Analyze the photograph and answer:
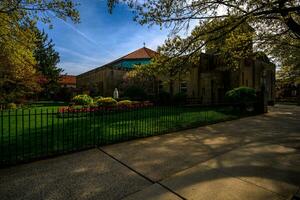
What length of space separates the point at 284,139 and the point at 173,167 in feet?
17.0

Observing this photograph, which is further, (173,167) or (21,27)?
(21,27)

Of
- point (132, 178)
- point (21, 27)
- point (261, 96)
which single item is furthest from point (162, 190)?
point (261, 96)

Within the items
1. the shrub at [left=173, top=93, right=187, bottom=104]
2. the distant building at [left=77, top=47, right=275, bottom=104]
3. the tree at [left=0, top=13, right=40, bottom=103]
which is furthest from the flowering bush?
the shrub at [left=173, top=93, right=187, bottom=104]

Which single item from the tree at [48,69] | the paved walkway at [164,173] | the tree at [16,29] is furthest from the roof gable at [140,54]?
the paved walkway at [164,173]

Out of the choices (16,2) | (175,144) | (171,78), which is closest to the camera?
(175,144)

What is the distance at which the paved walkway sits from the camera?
3.54m

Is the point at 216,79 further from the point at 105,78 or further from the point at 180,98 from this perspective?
the point at 105,78

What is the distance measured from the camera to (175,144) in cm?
674

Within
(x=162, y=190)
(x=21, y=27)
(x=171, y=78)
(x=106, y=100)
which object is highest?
(x=21, y=27)

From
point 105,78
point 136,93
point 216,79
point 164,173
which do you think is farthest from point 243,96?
point 105,78

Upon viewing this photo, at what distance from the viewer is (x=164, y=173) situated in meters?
4.37

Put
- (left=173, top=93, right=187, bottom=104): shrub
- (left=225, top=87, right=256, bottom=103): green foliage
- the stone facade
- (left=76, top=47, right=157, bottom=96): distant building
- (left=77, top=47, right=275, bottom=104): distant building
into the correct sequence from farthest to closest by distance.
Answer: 1. (left=76, top=47, right=157, bottom=96): distant building
2. (left=77, top=47, right=275, bottom=104): distant building
3. the stone facade
4. (left=173, top=93, right=187, bottom=104): shrub
5. (left=225, top=87, right=256, bottom=103): green foliage

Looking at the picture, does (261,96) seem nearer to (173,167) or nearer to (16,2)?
(173,167)

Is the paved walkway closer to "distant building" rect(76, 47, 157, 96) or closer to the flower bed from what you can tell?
the flower bed
